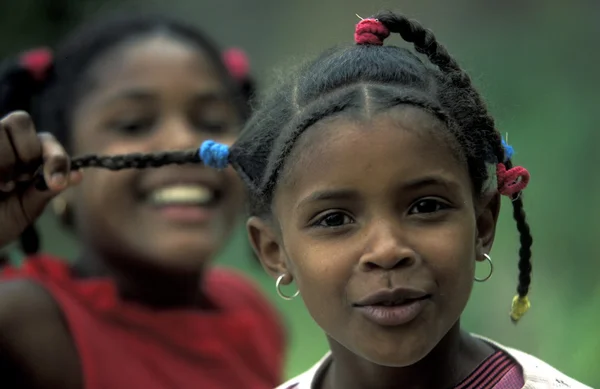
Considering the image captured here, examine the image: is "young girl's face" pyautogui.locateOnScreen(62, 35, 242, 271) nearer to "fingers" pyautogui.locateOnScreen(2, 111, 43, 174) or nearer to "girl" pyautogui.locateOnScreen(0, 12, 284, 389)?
"girl" pyautogui.locateOnScreen(0, 12, 284, 389)

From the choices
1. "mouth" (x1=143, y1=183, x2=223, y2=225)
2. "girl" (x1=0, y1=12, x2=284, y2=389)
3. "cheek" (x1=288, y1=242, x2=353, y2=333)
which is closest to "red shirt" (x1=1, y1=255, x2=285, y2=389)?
"girl" (x1=0, y1=12, x2=284, y2=389)

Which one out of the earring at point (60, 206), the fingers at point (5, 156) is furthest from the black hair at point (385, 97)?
the earring at point (60, 206)

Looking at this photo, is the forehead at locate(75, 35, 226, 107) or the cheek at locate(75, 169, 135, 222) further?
the forehead at locate(75, 35, 226, 107)

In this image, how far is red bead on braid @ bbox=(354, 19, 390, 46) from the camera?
158 cm

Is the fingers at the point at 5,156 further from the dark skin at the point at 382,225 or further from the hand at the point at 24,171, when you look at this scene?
the dark skin at the point at 382,225

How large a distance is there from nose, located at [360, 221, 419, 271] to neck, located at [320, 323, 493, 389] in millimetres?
253

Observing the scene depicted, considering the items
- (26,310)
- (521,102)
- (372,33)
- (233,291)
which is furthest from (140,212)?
(521,102)

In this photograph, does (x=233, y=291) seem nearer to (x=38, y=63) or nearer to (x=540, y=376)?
(x=38, y=63)

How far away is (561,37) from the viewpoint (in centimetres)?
410

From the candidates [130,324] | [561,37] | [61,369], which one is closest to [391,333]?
[61,369]

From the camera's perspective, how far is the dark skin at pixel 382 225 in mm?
1396

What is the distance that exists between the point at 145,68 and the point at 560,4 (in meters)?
2.45

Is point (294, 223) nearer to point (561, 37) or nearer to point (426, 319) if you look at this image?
point (426, 319)

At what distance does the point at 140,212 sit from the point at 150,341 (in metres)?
0.36
